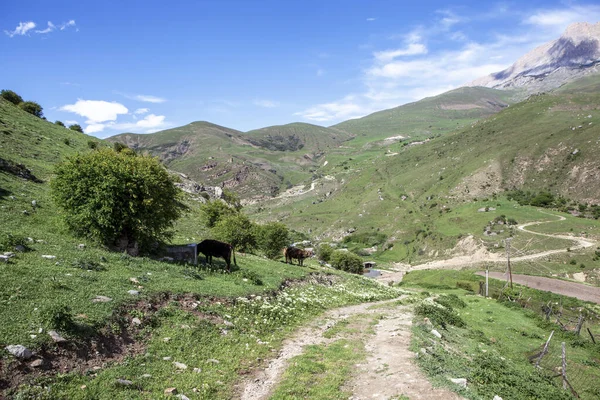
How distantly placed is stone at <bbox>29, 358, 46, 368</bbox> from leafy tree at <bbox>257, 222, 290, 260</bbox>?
3746cm

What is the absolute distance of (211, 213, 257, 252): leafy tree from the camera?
38316 millimetres

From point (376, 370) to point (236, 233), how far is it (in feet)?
93.9

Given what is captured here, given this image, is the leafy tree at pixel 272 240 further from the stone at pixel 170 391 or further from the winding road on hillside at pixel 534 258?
the stone at pixel 170 391

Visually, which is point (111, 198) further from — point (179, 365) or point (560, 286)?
point (560, 286)

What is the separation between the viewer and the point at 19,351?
8578 millimetres

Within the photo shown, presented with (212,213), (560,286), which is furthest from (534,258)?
(212,213)

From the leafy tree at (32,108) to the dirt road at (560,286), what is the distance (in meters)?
92.0

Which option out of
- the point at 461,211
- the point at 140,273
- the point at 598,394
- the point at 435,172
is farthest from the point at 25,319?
the point at 435,172

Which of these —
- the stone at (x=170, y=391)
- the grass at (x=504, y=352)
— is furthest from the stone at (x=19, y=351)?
the grass at (x=504, y=352)

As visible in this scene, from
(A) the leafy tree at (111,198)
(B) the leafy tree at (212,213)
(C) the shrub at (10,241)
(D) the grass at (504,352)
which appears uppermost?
(A) the leafy tree at (111,198)

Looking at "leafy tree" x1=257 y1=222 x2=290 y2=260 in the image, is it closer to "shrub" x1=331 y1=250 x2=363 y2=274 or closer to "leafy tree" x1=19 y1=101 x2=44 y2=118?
"shrub" x1=331 y1=250 x2=363 y2=274

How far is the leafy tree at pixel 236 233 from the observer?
38316 millimetres

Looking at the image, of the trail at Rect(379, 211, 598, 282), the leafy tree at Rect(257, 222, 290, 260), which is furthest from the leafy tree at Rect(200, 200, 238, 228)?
the trail at Rect(379, 211, 598, 282)

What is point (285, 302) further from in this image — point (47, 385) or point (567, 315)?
point (567, 315)
